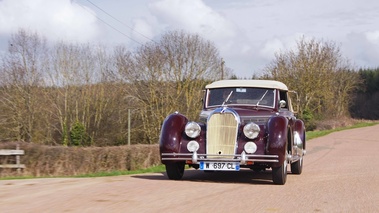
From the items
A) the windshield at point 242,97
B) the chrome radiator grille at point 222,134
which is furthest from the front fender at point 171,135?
the windshield at point 242,97

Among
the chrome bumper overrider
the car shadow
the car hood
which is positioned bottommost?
the car shadow

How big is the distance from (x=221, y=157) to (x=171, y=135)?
3.55ft

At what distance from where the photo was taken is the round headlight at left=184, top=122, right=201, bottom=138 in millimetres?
11656

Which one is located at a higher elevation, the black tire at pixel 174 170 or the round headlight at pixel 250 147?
the round headlight at pixel 250 147

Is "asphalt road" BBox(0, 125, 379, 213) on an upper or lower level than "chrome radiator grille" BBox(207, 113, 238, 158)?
lower

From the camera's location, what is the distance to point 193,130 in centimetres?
1168

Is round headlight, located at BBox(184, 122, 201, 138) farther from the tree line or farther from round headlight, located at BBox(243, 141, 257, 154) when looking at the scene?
the tree line

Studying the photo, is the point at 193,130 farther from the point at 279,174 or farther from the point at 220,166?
the point at 279,174

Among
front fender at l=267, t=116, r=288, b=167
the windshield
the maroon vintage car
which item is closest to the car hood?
the maroon vintage car

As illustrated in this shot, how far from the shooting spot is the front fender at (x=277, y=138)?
11094 mm

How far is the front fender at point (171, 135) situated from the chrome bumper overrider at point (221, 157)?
0.41 ft

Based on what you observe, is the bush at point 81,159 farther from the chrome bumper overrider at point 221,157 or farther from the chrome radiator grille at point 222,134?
the chrome radiator grille at point 222,134

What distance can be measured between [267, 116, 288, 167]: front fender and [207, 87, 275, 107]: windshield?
71.1 inches

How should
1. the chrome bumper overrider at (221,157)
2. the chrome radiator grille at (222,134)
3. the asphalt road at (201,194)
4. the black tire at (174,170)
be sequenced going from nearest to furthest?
the asphalt road at (201,194)
the chrome bumper overrider at (221,157)
the chrome radiator grille at (222,134)
the black tire at (174,170)
